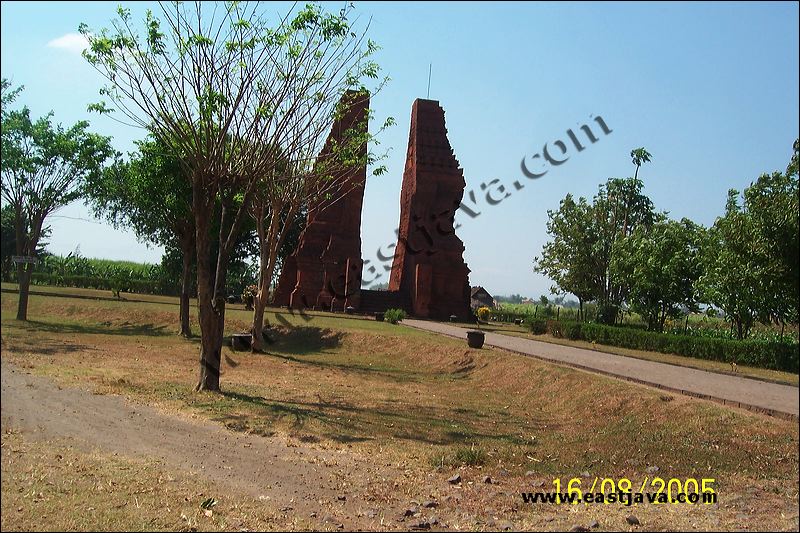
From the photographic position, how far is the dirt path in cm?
631

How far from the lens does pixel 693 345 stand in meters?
14.1

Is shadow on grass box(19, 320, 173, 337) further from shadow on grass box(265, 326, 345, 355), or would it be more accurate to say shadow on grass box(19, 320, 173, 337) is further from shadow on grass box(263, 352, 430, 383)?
shadow on grass box(263, 352, 430, 383)

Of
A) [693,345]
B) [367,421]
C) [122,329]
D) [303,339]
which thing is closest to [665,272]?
[693,345]

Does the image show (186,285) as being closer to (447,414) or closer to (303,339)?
Result: (303,339)

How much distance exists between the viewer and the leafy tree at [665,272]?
1089 inches

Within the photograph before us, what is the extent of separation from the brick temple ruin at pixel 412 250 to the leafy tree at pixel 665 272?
1261cm

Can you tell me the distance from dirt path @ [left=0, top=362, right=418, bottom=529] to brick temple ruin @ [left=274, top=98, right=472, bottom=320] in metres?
28.7

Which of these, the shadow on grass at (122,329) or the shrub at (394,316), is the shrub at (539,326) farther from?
the shadow on grass at (122,329)

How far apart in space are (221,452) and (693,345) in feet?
34.2

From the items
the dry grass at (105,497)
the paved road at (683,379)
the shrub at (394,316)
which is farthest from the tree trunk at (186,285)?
the dry grass at (105,497)

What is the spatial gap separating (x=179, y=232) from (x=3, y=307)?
2330 centimetres

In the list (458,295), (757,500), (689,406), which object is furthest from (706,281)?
(458,295)
